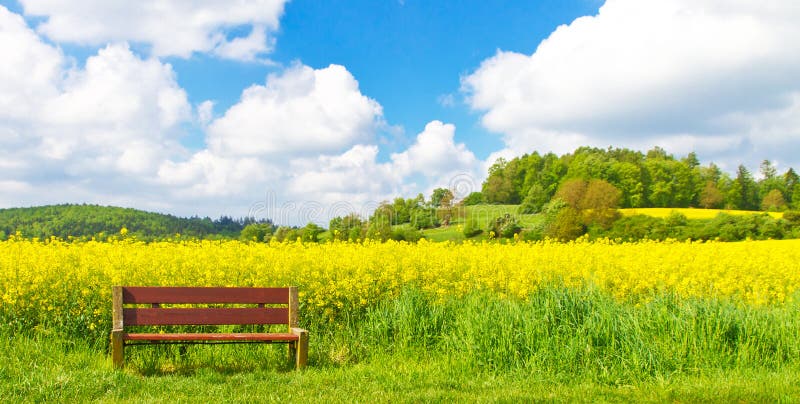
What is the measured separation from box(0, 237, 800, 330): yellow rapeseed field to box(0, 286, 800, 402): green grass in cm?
56

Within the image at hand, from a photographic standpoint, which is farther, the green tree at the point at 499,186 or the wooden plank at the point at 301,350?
the green tree at the point at 499,186

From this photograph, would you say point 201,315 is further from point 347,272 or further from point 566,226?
point 566,226

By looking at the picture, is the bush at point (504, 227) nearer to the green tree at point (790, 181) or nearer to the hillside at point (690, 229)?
the hillside at point (690, 229)

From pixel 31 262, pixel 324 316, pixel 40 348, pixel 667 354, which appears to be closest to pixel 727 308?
pixel 667 354

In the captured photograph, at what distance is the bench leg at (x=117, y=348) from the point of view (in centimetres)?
549

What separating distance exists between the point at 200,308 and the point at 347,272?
234 centimetres

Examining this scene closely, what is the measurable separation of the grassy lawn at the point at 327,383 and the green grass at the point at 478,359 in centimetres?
2

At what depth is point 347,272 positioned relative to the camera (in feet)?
25.6

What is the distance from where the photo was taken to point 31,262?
7.39 m

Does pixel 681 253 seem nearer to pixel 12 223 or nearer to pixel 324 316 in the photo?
pixel 324 316

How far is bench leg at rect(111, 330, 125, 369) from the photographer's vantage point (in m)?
5.49

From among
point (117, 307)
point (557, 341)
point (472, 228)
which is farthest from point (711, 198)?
point (117, 307)

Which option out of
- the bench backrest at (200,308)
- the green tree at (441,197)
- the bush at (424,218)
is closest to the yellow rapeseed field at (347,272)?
the bench backrest at (200,308)

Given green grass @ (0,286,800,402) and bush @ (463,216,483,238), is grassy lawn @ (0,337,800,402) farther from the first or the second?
bush @ (463,216,483,238)
